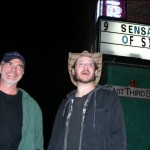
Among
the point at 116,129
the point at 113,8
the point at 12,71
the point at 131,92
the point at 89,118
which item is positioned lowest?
the point at 116,129

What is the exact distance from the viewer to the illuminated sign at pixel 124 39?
865cm

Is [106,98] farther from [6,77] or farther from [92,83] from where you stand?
[6,77]

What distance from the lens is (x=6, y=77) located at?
438 centimetres

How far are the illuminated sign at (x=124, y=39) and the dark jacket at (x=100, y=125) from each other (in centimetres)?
470

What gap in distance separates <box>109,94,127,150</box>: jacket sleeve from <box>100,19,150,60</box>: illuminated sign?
192 inches

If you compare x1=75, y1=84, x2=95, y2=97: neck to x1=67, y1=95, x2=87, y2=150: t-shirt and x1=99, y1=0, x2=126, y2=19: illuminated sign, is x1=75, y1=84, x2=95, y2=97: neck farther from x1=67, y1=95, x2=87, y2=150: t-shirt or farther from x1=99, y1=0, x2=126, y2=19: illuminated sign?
x1=99, y1=0, x2=126, y2=19: illuminated sign

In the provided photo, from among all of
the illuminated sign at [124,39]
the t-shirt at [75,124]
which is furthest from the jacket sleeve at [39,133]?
the illuminated sign at [124,39]

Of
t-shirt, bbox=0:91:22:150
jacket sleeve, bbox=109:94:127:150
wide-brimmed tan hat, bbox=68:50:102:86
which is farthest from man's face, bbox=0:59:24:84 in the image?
jacket sleeve, bbox=109:94:127:150

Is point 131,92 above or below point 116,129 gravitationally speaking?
above

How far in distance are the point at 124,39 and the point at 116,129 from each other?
17.9ft

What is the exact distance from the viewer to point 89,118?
380 centimetres

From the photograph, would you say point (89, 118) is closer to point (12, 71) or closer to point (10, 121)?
point (10, 121)

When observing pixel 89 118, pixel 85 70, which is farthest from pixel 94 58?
pixel 89 118

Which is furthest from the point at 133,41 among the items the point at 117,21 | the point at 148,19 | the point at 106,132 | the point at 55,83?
the point at 55,83
